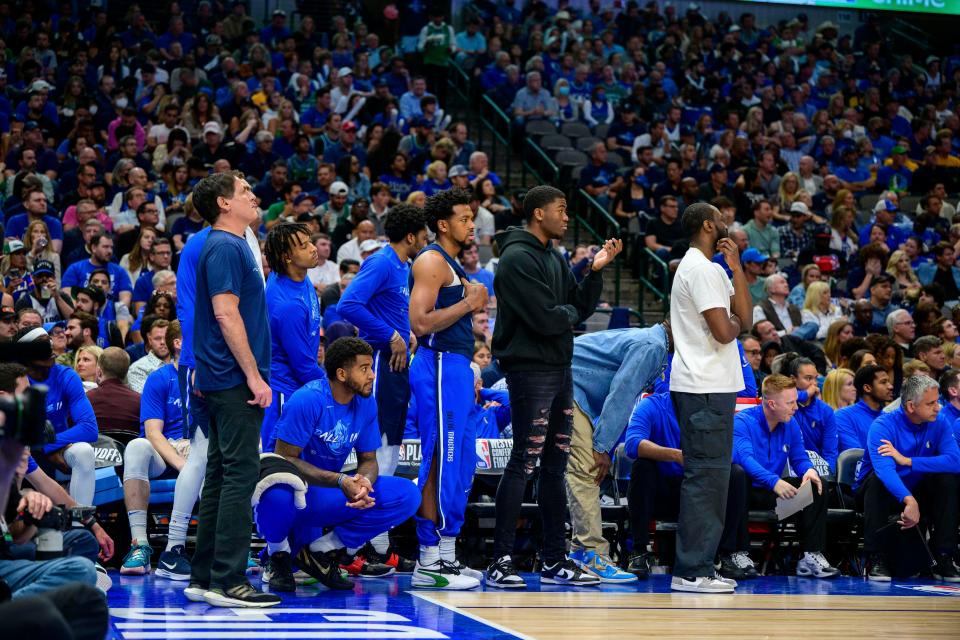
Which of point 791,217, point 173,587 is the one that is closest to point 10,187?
point 173,587

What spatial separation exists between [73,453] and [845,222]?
10.9 meters

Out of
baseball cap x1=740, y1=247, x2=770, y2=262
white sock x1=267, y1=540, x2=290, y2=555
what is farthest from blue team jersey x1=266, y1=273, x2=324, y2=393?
baseball cap x1=740, y1=247, x2=770, y2=262

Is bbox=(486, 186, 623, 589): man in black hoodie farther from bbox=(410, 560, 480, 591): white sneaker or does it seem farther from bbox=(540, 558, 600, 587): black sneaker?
bbox=(410, 560, 480, 591): white sneaker

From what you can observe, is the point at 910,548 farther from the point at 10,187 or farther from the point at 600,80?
the point at 600,80

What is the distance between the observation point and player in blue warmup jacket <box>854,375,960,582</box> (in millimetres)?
7258

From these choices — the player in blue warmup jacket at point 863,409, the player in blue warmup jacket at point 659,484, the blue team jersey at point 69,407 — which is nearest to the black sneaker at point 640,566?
the player in blue warmup jacket at point 659,484

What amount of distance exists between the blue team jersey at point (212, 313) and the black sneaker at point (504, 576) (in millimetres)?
1608

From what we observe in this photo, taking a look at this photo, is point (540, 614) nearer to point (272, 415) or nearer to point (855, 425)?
point (272, 415)

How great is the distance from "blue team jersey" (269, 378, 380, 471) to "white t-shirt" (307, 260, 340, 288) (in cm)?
549

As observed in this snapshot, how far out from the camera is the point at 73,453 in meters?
6.38

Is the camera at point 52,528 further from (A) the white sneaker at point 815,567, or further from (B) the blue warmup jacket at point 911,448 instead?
(B) the blue warmup jacket at point 911,448

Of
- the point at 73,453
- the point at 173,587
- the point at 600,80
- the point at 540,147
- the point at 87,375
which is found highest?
the point at 600,80

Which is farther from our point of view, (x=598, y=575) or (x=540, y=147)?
(x=540, y=147)

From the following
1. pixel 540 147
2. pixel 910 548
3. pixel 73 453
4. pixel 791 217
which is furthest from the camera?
pixel 540 147
